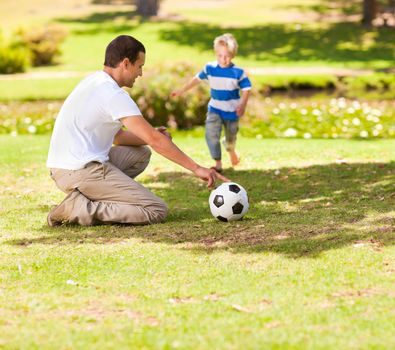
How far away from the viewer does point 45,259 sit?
6.50m

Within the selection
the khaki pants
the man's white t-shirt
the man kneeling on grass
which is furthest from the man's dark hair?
the khaki pants

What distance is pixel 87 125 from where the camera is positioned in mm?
7684

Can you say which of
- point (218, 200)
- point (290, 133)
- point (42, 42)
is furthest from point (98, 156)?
point (42, 42)

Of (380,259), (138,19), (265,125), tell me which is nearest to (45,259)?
(380,259)

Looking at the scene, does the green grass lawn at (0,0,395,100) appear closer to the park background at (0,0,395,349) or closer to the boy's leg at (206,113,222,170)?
the park background at (0,0,395,349)

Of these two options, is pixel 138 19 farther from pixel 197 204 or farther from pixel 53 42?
pixel 197 204

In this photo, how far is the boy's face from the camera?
10.4 metres

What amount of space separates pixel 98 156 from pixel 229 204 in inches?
51.4

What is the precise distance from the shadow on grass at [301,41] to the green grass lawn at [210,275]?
18575 millimetres

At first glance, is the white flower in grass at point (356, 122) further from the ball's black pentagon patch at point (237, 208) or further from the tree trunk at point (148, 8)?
the tree trunk at point (148, 8)

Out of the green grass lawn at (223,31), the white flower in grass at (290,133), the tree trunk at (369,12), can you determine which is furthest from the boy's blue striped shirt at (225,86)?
the tree trunk at (369,12)

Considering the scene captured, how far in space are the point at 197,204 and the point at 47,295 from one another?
11.7 ft

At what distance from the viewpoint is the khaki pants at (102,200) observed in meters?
7.73

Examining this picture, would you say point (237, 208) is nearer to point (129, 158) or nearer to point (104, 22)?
point (129, 158)
